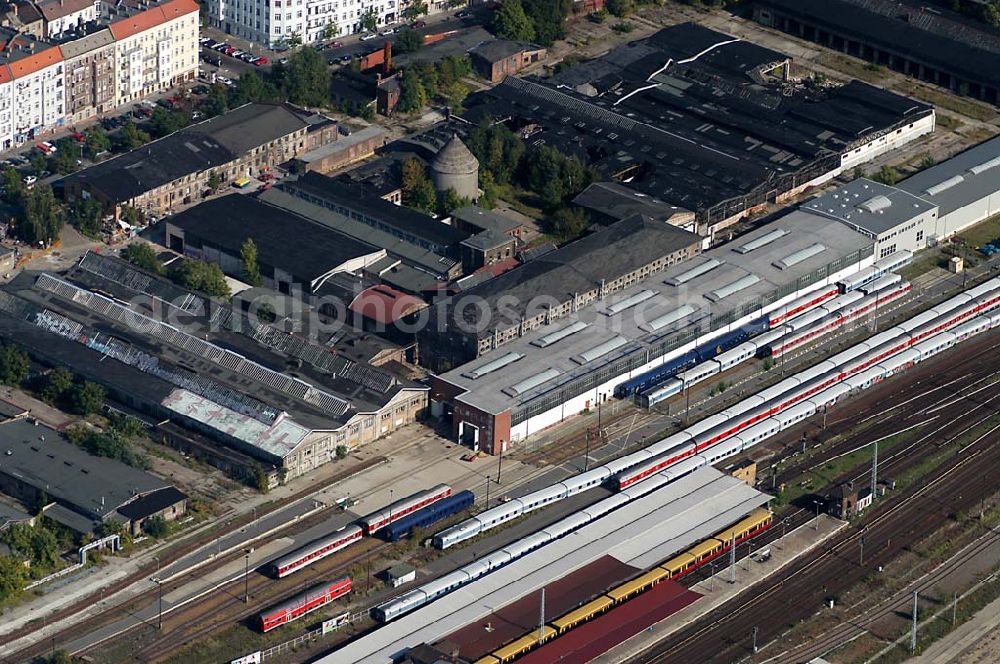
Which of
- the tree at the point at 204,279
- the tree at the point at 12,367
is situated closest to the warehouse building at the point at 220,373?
the tree at the point at 12,367

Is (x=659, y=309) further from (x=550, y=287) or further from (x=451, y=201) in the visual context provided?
(x=451, y=201)

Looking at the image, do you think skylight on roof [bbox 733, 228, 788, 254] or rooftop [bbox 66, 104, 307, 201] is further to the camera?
rooftop [bbox 66, 104, 307, 201]

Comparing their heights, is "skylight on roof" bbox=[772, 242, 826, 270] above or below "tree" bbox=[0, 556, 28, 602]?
above

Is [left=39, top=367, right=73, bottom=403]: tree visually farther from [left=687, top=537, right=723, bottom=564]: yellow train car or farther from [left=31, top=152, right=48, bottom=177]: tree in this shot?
[left=687, top=537, right=723, bottom=564]: yellow train car

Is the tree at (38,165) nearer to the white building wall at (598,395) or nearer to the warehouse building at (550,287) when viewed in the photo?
the warehouse building at (550,287)

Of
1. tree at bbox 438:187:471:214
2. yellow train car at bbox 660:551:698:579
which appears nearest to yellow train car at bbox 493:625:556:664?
yellow train car at bbox 660:551:698:579

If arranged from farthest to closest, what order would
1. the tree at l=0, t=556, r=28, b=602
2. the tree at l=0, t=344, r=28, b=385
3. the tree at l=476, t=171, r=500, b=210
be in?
the tree at l=476, t=171, r=500, b=210 < the tree at l=0, t=344, r=28, b=385 < the tree at l=0, t=556, r=28, b=602

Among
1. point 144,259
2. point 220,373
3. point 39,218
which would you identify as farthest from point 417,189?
point 220,373
